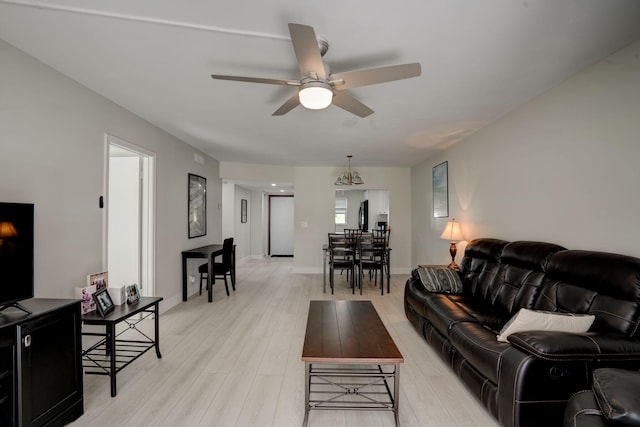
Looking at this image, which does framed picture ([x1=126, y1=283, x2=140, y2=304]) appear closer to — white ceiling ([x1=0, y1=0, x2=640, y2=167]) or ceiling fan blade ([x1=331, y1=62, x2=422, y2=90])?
white ceiling ([x1=0, y1=0, x2=640, y2=167])

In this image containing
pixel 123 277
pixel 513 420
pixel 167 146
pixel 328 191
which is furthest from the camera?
pixel 328 191

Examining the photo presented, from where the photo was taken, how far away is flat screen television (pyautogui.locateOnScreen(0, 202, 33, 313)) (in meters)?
1.55

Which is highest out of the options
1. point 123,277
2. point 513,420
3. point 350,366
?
point 123,277

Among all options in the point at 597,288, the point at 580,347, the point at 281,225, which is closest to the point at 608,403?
the point at 580,347

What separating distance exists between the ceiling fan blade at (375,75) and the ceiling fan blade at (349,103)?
129mm

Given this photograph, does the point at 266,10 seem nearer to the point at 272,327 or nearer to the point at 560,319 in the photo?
the point at 560,319

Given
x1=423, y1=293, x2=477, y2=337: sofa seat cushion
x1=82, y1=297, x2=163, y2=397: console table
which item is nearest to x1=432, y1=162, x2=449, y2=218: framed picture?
x1=423, y1=293, x2=477, y2=337: sofa seat cushion

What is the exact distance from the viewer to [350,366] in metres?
2.49

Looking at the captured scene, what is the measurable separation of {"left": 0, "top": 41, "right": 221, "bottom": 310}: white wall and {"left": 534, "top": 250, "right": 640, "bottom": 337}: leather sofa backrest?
3833 millimetres

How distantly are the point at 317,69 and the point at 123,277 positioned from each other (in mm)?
3608

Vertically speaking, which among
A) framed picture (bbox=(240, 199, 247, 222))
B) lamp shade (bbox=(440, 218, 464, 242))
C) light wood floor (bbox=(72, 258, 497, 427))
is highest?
framed picture (bbox=(240, 199, 247, 222))

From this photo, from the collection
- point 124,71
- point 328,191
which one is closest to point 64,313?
point 124,71

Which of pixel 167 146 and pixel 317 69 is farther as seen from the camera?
pixel 167 146

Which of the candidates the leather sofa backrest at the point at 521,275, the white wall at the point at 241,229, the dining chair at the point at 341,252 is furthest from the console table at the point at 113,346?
the white wall at the point at 241,229
